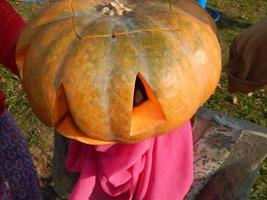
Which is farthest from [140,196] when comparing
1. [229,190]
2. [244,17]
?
[244,17]

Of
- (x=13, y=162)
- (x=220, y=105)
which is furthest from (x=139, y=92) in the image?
(x=220, y=105)

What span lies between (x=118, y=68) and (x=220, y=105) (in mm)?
3141

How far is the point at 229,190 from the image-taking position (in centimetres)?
222

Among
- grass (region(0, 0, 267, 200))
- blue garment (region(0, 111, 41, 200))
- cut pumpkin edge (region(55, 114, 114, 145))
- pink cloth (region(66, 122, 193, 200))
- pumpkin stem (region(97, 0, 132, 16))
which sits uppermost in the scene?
pumpkin stem (region(97, 0, 132, 16))

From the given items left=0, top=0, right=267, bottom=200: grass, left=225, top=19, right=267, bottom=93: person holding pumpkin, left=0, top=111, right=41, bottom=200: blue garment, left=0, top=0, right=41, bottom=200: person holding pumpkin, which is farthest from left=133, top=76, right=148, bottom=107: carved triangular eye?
left=0, top=0, right=267, bottom=200: grass

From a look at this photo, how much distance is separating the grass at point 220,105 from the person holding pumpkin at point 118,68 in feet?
6.86

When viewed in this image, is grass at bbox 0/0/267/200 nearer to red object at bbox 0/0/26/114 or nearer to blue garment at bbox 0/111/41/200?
blue garment at bbox 0/111/41/200

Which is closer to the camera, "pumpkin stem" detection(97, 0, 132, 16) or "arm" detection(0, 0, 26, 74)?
"pumpkin stem" detection(97, 0, 132, 16)

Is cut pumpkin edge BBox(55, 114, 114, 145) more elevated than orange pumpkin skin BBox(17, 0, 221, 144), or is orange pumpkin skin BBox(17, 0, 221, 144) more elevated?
orange pumpkin skin BBox(17, 0, 221, 144)

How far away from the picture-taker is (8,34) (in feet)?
6.93

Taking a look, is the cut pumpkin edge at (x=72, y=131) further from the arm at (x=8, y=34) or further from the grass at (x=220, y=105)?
the grass at (x=220, y=105)

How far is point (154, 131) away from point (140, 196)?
0.53m

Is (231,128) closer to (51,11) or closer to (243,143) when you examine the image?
(243,143)

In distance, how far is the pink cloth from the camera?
6.27 ft
